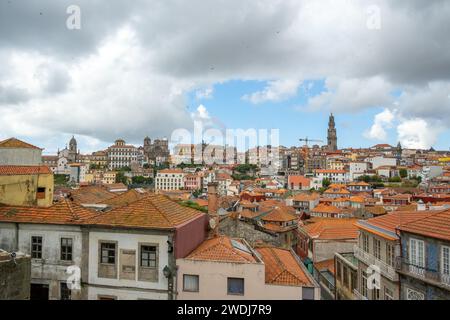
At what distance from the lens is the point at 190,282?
1534 centimetres

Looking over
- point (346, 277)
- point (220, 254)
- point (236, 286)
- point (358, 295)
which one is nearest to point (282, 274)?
point (236, 286)

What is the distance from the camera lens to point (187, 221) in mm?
16844

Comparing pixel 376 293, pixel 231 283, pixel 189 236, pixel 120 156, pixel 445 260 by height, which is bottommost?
pixel 376 293

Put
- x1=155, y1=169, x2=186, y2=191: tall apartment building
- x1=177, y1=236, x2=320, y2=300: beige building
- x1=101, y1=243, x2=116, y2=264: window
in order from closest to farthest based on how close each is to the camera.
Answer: x1=177, y1=236, x2=320, y2=300: beige building
x1=101, y1=243, x2=116, y2=264: window
x1=155, y1=169, x2=186, y2=191: tall apartment building

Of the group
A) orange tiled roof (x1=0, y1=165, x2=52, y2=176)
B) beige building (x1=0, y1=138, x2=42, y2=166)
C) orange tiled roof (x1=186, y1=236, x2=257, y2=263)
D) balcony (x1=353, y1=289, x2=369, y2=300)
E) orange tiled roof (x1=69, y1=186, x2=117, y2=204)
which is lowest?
balcony (x1=353, y1=289, x2=369, y2=300)

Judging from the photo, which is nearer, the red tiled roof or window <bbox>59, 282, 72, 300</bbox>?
window <bbox>59, 282, 72, 300</bbox>

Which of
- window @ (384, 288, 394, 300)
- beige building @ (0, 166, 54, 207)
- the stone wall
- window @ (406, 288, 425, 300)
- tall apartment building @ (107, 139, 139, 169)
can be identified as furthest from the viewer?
tall apartment building @ (107, 139, 139, 169)

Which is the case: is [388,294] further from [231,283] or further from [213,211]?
[213,211]

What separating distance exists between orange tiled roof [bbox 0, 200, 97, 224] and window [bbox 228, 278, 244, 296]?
6850 mm

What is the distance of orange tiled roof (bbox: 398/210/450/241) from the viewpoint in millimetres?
14192

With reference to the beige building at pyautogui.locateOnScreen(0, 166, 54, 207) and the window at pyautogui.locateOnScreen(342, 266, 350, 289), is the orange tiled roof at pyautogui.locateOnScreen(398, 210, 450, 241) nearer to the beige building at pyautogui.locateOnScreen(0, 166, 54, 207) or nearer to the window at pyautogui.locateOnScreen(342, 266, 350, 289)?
the window at pyautogui.locateOnScreen(342, 266, 350, 289)

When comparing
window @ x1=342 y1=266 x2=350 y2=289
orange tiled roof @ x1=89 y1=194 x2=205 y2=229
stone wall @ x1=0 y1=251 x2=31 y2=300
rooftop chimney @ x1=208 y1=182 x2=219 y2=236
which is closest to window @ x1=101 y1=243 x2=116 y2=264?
orange tiled roof @ x1=89 y1=194 x2=205 y2=229

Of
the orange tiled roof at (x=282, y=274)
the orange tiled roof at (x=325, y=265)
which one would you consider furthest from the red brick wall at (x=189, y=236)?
the orange tiled roof at (x=325, y=265)

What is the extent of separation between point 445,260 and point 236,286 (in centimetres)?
795
